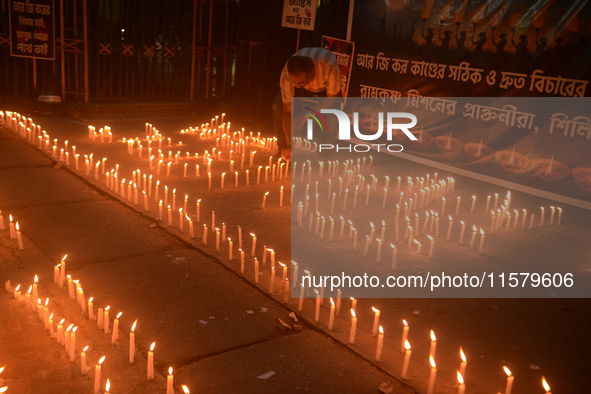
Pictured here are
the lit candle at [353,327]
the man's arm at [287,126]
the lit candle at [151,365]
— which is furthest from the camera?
the man's arm at [287,126]

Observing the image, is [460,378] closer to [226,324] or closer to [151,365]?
[226,324]

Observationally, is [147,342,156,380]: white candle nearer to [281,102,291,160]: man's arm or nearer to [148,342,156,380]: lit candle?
[148,342,156,380]: lit candle

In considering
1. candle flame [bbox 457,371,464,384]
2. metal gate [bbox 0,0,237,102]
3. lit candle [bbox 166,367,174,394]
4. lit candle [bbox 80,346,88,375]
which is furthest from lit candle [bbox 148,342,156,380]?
metal gate [bbox 0,0,237,102]

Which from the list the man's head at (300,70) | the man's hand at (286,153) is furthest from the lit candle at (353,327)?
the man's hand at (286,153)

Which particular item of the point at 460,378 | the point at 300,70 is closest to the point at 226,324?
the point at 460,378

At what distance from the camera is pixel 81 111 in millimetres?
11906

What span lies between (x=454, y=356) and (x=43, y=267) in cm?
328

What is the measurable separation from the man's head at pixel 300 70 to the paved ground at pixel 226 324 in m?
1.98

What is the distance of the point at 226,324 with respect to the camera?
395 centimetres

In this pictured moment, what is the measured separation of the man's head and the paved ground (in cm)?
198

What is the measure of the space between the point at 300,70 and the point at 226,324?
4007mm

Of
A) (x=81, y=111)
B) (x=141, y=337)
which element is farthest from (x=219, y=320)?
(x=81, y=111)

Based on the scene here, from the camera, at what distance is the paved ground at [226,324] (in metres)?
3.38

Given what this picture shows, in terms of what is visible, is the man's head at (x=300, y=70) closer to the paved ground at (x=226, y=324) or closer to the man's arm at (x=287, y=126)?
the man's arm at (x=287, y=126)
